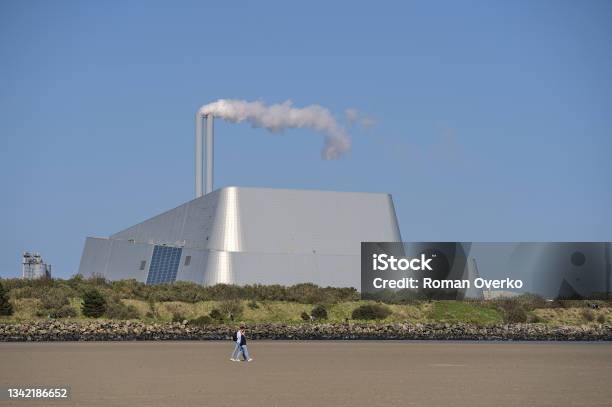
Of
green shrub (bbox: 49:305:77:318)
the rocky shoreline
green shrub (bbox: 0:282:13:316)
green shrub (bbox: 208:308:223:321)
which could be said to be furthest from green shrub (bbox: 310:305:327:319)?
green shrub (bbox: 0:282:13:316)

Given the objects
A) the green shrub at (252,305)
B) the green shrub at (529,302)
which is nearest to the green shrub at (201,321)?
the green shrub at (252,305)

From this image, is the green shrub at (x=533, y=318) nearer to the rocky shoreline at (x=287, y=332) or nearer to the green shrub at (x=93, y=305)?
the rocky shoreline at (x=287, y=332)

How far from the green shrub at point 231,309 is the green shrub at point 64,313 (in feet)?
21.5

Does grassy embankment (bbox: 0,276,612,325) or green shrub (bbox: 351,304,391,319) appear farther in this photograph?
green shrub (bbox: 351,304,391,319)

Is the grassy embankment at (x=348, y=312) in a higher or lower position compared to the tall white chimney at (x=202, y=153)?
lower

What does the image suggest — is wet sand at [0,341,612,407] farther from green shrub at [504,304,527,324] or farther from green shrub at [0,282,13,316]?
green shrub at [504,304,527,324]

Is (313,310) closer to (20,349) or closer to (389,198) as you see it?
(389,198)

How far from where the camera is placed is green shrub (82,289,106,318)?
1830 inches

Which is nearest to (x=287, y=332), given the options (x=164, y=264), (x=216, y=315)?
(x=216, y=315)

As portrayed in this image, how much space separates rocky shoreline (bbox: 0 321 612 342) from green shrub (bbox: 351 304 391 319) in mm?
5506

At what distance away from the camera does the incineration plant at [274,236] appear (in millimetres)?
58625

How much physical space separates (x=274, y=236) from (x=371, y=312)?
466 inches

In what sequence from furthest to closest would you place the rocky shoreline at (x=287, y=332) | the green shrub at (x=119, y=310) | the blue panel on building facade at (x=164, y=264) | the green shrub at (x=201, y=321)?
the blue panel on building facade at (x=164, y=264) < the green shrub at (x=119, y=310) < the green shrub at (x=201, y=321) < the rocky shoreline at (x=287, y=332)

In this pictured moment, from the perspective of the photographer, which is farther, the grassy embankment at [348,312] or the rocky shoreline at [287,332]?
the grassy embankment at [348,312]
